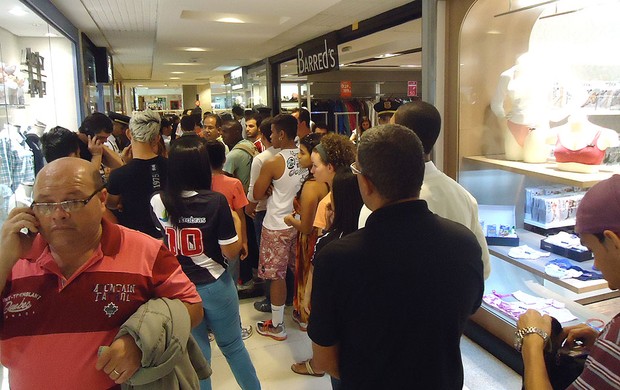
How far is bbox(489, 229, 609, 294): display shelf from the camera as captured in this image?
2.38 m

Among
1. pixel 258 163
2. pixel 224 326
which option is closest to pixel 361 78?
pixel 258 163

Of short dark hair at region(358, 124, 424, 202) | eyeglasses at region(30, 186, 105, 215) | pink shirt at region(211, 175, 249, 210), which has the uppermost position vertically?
short dark hair at region(358, 124, 424, 202)

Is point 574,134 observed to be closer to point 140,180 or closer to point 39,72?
point 140,180

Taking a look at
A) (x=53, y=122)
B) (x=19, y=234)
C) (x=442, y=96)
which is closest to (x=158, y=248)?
(x=19, y=234)

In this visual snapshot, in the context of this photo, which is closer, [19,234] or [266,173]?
[19,234]

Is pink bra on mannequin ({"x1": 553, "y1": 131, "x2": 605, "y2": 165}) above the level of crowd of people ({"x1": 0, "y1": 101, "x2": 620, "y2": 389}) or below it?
above

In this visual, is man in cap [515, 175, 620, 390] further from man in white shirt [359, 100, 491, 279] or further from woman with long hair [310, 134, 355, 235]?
woman with long hair [310, 134, 355, 235]

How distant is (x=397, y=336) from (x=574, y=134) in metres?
1.90

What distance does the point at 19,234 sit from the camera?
1.08 metres

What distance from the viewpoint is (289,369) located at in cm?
286

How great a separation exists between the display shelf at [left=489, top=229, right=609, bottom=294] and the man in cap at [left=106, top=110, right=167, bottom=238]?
83.4 inches

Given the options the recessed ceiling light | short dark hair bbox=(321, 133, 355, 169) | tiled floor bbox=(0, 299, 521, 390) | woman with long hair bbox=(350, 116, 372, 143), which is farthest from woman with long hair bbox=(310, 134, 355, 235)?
the recessed ceiling light

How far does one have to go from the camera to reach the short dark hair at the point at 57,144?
2.64m

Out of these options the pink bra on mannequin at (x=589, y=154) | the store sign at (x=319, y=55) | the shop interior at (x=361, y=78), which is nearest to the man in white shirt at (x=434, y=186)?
the pink bra on mannequin at (x=589, y=154)
